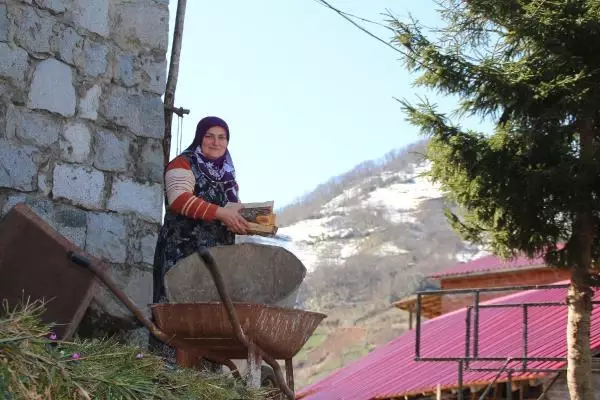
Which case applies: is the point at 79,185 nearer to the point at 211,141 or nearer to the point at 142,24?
the point at 211,141

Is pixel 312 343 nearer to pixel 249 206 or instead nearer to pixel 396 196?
pixel 396 196

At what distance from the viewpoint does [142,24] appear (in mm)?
6086

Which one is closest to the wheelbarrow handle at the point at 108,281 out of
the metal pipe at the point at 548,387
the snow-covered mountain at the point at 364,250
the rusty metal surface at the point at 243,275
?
the rusty metal surface at the point at 243,275

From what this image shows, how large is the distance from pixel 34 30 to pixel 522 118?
19.4 ft

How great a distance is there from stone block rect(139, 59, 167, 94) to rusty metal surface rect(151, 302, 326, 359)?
1734 millimetres

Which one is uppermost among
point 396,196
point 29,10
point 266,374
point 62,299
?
point 396,196

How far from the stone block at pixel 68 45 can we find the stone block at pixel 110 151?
1.42 feet

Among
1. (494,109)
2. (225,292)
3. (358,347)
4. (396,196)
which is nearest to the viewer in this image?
(225,292)

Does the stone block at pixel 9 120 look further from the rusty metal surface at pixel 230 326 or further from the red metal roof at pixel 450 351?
the red metal roof at pixel 450 351

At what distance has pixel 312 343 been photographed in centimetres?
7962

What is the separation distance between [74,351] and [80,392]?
15.1 inches

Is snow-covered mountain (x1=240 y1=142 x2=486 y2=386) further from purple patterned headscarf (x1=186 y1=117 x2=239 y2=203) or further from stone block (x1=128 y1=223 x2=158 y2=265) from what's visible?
purple patterned headscarf (x1=186 y1=117 x2=239 y2=203)

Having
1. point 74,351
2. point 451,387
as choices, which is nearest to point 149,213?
point 74,351

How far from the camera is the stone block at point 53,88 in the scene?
18.0ft
